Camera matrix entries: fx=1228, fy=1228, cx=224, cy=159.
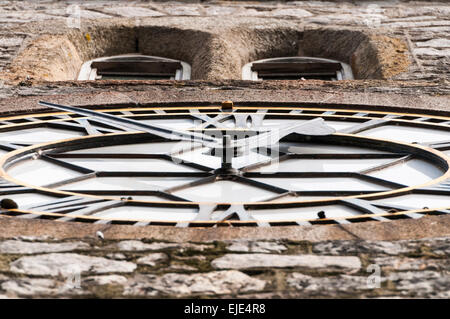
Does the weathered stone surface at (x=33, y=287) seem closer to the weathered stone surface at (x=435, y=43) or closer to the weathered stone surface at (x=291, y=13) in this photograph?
the weathered stone surface at (x=435, y=43)

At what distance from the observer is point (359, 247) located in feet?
17.2

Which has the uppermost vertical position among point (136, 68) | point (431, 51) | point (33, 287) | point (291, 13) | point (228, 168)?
point (291, 13)

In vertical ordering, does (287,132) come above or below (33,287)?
above

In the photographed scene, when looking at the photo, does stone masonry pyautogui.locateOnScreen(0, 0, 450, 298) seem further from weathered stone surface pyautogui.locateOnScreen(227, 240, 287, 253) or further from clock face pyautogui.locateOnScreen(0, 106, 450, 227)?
clock face pyautogui.locateOnScreen(0, 106, 450, 227)

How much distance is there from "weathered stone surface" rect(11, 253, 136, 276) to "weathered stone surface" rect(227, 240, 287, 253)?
474 millimetres

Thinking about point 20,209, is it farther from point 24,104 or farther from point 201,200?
point 24,104

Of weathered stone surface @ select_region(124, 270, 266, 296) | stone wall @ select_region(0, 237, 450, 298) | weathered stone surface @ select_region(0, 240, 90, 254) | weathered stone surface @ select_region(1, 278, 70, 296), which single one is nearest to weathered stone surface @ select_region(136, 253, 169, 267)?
stone wall @ select_region(0, 237, 450, 298)

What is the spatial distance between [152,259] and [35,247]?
0.53 m

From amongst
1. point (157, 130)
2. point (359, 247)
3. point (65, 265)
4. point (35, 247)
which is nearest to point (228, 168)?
point (157, 130)

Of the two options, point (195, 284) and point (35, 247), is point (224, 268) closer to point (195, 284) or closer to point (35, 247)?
point (195, 284)

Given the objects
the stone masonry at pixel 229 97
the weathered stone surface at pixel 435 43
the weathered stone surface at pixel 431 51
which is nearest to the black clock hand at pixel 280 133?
the stone masonry at pixel 229 97

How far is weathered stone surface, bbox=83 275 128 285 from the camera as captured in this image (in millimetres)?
4855

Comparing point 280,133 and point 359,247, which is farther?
point 280,133
